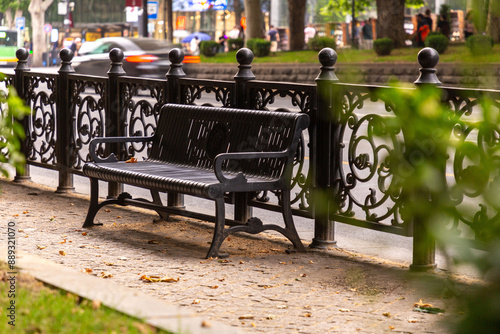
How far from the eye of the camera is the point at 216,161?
5.52 metres

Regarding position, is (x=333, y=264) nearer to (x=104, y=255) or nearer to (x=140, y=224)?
(x=104, y=255)

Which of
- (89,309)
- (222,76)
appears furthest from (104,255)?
(222,76)

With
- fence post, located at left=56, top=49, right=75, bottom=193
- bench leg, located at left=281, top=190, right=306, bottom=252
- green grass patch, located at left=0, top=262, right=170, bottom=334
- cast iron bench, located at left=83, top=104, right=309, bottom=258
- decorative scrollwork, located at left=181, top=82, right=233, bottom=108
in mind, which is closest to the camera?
green grass patch, located at left=0, top=262, right=170, bottom=334

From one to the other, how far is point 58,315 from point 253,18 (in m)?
35.3

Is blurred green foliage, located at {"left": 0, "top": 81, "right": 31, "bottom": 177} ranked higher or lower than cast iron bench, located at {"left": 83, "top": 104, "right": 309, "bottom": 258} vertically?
higher

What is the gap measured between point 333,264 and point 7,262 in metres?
2.19

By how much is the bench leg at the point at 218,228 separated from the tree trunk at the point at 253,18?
33.1 meters

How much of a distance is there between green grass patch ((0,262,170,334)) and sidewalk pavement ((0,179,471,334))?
59 millimetres

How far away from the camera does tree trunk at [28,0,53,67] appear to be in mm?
67188

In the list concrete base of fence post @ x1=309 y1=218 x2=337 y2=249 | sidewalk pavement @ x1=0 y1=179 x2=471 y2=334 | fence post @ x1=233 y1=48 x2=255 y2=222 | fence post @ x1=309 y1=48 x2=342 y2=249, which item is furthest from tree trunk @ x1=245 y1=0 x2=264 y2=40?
concrete base of fence post @ x1=309 y1=218 x2=337 y2=249

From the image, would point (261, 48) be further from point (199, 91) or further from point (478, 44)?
point (478, 44)

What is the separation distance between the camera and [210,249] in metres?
5.59

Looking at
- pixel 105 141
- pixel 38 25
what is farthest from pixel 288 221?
pixel 38 25

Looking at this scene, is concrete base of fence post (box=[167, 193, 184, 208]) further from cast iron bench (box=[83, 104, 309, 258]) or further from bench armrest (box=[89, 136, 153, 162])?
bench armrest (box=[89, 136, 153, 162])
